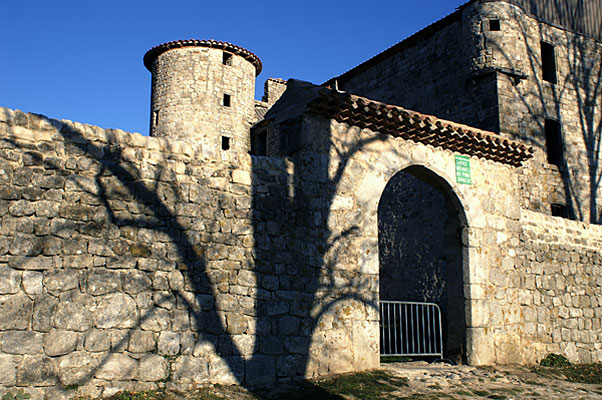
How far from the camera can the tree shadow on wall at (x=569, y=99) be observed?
1360cm

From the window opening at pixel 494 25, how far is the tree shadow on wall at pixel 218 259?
8357 millimetres

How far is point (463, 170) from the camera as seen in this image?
28.4 feet

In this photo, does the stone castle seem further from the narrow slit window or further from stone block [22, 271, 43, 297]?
the narrow slit window

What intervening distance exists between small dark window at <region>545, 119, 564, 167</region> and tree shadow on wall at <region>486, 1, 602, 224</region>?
4 cm

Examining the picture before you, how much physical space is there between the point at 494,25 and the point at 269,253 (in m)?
10.2

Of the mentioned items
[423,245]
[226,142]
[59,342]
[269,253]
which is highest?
[226,142]

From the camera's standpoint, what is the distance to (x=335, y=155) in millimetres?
7227

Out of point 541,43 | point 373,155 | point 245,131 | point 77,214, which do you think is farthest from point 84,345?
point 245,131

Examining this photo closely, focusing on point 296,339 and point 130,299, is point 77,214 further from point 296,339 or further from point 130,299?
point 296,339

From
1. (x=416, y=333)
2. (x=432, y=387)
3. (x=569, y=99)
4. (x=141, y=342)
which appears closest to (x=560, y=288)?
(x=416, y=333)

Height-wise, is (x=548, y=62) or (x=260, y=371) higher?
(x=548, y=62)

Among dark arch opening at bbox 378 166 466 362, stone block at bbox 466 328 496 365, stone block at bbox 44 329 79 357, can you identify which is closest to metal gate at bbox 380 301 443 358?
dark arch opening at bbox 378 166 466 362

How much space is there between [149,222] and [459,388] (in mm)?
4501

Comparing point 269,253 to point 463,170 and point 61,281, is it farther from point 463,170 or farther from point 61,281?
point 463,170
